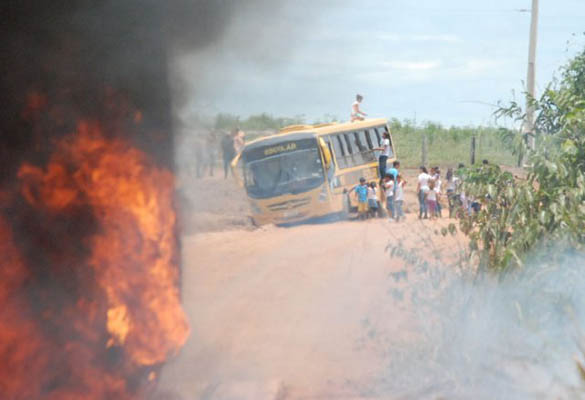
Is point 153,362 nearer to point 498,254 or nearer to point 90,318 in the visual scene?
point 90,318

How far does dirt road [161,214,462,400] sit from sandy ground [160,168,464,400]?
0.6 inches

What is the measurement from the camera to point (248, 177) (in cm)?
1460

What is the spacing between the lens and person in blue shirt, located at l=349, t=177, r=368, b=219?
13.8 meters

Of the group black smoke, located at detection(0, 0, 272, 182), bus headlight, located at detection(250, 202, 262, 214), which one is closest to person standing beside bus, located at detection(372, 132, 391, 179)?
bus headlight, located at detection(250, 202, 262, 214)

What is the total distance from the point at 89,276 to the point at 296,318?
3.68 meters

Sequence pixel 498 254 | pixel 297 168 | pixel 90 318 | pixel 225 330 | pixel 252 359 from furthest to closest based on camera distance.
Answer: pixel 297 168 → pixel 225 330 → pixel 252 359 → pixel 498 254 → pixel 90 318

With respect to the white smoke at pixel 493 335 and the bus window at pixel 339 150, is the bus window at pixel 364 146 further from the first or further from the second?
the white smoke at pixel 493 335

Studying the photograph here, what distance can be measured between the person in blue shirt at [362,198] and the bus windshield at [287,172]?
2.81 ft

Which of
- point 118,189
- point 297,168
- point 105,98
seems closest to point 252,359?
point 118,189

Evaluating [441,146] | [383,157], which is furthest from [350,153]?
[441,146]

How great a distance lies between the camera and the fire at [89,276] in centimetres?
551

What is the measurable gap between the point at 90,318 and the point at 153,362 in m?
1.05

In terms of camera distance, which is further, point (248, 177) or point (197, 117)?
point (248, 177)

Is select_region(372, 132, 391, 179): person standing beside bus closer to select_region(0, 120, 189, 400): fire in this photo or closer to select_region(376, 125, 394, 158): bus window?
select_region(376, 125, 394, 158): bus window
